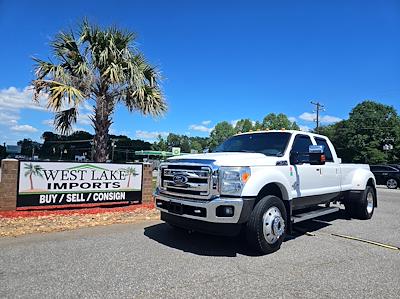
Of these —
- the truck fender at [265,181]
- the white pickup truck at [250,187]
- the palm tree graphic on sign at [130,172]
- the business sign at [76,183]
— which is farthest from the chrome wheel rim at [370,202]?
the palm tree graphic on sign at [130,172]

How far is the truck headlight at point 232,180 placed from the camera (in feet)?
16.9

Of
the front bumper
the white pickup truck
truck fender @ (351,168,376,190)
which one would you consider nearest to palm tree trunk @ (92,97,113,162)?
the white pickup truck

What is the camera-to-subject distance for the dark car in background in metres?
23.4

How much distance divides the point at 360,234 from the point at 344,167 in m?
1.80

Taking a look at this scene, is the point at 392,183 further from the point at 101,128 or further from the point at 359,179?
the point at 101,128

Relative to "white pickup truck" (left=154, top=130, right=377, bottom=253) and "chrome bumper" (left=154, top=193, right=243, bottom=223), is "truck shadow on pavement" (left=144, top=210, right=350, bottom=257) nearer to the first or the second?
"white pickup truck" (left=154, top=130, right=377, bottom=253)

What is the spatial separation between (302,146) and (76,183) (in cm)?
585

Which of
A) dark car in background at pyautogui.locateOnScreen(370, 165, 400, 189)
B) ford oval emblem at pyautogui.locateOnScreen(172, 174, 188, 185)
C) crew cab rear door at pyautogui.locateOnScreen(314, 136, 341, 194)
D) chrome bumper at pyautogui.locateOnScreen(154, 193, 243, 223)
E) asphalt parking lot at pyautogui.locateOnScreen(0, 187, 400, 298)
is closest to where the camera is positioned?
asphalt parking lot at pyautogui.locateOnScreen(0, 187, 400, 298)

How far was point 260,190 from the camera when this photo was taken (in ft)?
18.0

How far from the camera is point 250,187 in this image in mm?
5215

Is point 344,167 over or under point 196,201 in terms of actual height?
over

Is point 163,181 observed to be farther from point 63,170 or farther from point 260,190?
point 63,170

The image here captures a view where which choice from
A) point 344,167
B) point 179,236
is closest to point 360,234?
point 344,167

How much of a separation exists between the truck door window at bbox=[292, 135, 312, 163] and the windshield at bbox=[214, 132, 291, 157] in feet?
0.71
